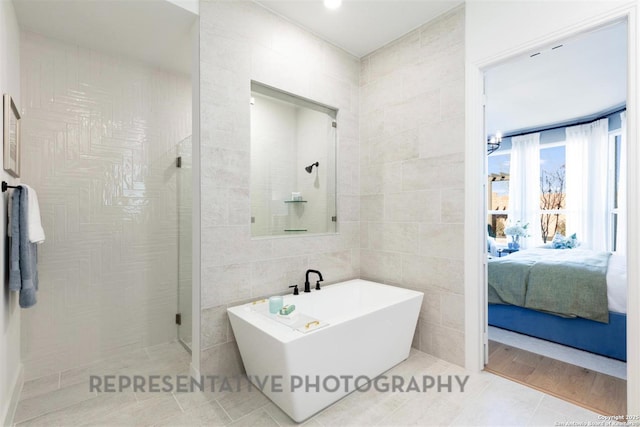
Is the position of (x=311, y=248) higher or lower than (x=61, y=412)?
higher

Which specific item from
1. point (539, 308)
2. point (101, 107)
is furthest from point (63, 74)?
point (539, 308)

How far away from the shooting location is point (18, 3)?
1906 mm

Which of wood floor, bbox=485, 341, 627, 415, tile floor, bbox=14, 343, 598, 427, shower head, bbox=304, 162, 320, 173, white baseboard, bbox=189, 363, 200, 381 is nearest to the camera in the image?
tile floor, bbox=14, 343, 598, 427

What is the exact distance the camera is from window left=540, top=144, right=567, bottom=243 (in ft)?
17.8

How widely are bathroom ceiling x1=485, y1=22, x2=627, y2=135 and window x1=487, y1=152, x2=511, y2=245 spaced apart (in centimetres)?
109

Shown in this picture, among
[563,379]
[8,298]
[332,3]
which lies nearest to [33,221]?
[8,298]

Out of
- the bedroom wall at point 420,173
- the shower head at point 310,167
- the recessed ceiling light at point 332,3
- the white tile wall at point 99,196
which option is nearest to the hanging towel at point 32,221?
the white tile wall at point 99,196

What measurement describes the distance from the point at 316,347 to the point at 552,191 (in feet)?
19.1

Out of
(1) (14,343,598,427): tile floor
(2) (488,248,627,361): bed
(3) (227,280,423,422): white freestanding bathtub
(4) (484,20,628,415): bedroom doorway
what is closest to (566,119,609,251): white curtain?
(4) (484,20,628,415): bedroom doorway

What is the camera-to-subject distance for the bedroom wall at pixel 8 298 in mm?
1622

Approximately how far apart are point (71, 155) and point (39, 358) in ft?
4.88

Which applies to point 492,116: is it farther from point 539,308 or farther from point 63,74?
point 63,74

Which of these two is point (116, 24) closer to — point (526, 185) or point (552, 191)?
point (526, 185)

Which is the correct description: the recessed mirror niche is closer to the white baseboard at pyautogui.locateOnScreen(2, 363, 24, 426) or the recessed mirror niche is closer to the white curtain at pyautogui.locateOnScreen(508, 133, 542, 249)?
the white baseboard at pyautogui.locateOnScreen(2, 363, 24, 426)
